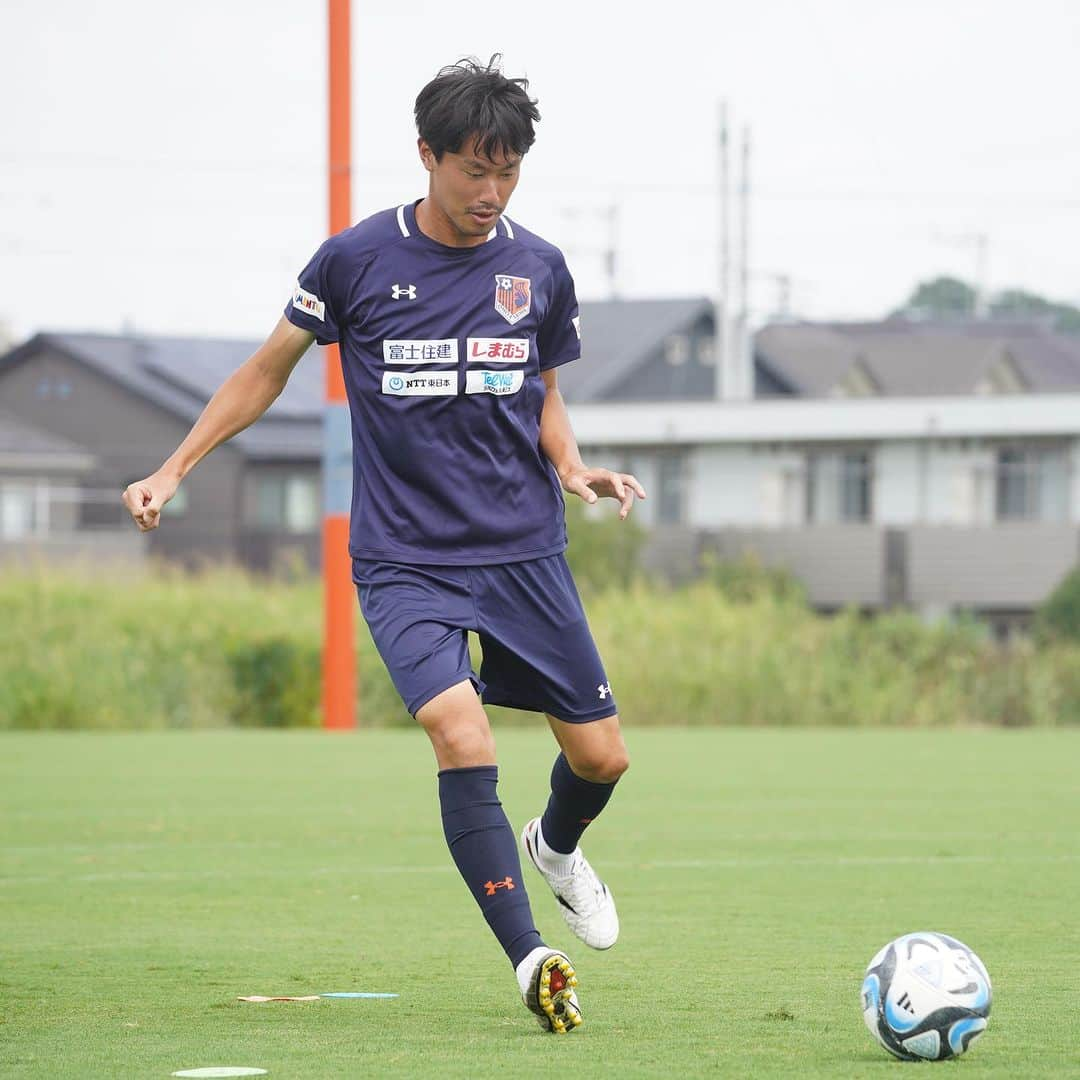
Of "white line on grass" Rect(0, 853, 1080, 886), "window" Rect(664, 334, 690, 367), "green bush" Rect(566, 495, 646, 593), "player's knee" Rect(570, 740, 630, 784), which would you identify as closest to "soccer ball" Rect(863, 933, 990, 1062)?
"player's knee" Rect(570, 740, 630, 784)

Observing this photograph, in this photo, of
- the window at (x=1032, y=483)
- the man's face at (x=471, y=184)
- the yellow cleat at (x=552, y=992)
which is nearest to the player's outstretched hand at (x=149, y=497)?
the man's face at (x=471, y=184)

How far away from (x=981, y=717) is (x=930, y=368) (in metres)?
40.2

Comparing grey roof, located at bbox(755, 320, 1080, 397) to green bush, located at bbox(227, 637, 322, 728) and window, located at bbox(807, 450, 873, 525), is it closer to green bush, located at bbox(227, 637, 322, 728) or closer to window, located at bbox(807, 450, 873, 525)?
window, located at bbox(807, 450, 873, 525)

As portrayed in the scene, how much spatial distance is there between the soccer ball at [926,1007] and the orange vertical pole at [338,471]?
46.5 feet

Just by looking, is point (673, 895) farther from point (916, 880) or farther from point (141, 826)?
point (141, 826)

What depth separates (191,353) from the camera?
212 feet

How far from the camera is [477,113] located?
210 inches

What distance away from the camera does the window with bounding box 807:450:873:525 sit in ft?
159

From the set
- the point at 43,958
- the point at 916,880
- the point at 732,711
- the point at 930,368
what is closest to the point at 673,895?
the point at 916,880

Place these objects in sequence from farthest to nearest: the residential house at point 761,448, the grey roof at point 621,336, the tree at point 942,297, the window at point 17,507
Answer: the tree at point 942,297 → the grey roof at point 621,336 → the window at point 17,507 → the residential house at point 761,448

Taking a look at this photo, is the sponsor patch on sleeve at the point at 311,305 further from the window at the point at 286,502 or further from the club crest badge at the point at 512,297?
the window at the point at 286,502

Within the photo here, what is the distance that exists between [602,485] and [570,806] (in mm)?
1001

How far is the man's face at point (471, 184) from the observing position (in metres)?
5.38

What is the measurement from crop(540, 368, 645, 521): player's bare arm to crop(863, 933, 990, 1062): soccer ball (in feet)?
4.77
